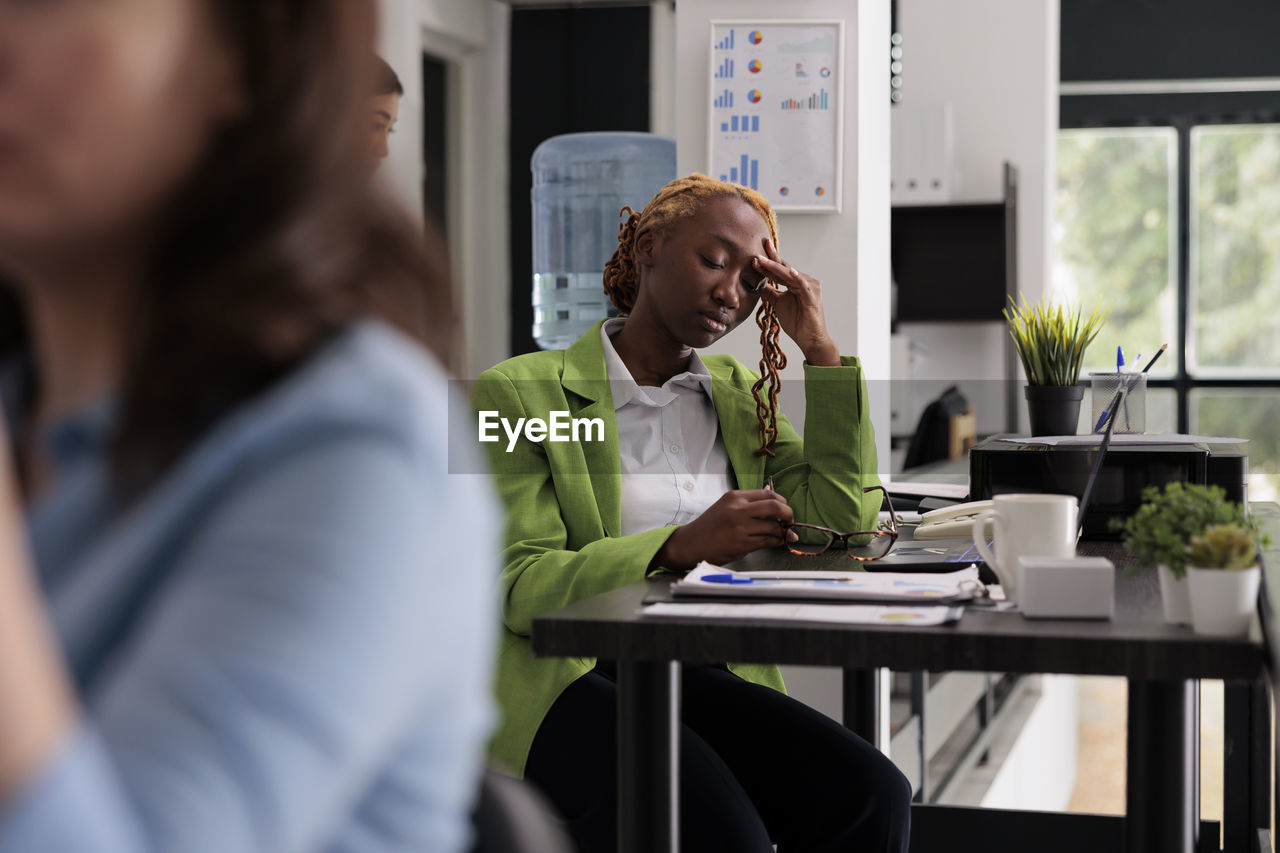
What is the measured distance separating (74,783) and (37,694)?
0.03m

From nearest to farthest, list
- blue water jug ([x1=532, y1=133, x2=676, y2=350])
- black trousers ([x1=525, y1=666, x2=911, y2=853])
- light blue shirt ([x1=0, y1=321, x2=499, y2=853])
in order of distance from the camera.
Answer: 1. light blue shirt ([x1=0, y1=321, x2=499, y2=853])
2. black trousers ([x1=525, y1=666, x2=911, y2=853])
3. blue water jug ([x1=532, y1=133, x2=676, y2=350])

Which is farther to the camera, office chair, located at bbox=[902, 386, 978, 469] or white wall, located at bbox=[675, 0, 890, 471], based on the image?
office chair, located at bbox=[902, 386, 978, 469]

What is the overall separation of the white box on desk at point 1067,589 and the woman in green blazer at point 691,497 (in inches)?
15.2

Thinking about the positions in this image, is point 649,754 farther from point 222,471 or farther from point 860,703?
point 860,703

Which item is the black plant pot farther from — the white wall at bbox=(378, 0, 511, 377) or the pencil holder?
the white wall at bbox=(378, 0, 511, 377)

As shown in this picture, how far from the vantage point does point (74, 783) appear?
364mm

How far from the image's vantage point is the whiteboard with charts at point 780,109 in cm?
270

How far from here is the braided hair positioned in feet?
6.47

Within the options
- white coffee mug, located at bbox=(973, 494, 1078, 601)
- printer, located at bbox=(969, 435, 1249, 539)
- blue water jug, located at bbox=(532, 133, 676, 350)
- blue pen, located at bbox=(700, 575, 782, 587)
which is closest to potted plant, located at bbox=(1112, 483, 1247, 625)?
white coffee mug, located at bbox=(973, 494, 1078, 601)

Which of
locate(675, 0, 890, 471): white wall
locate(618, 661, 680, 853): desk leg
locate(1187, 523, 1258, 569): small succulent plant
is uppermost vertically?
locate(675, 0, 890, 471): white wall

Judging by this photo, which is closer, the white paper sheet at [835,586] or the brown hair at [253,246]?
the brown hair at [253,246]

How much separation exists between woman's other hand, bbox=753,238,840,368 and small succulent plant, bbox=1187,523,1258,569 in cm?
83

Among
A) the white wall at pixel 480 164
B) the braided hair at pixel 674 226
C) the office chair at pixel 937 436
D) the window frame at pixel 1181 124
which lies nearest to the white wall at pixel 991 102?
the office chair at pixel 937 436

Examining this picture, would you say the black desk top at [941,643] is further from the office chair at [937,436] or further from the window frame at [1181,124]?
the window frame at [1181,124]
